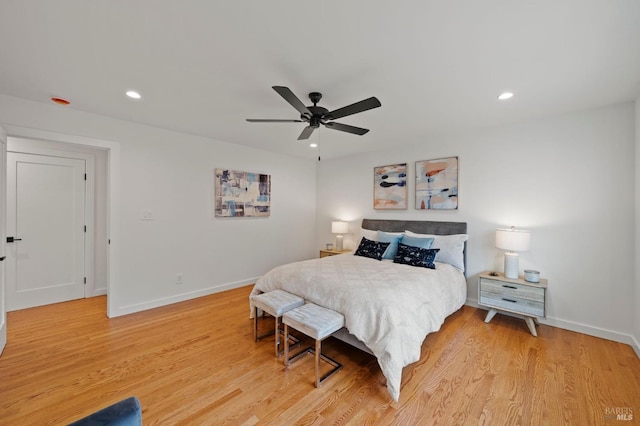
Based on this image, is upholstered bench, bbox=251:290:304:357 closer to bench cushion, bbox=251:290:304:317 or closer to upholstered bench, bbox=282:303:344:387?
bench cushion, bbox=251:290:304:317

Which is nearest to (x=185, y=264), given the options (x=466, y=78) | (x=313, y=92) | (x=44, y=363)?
(x=44, y=363)

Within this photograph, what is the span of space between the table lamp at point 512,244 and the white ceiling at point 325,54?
1344 mm

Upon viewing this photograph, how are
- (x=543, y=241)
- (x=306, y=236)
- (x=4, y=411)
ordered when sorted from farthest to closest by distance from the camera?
(x=306, y=236) < (x=543, y=241) < (x=4, y=411)

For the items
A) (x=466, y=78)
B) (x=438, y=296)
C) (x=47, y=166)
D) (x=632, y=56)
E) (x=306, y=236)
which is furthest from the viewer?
(x=306, y=236)

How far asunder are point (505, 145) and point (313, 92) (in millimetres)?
2590

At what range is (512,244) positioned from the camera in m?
2.93

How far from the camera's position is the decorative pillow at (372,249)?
366 cm

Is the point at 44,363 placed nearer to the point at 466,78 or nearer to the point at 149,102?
the point at 149,102

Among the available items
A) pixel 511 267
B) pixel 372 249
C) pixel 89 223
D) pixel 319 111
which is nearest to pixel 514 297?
pixel 511 267

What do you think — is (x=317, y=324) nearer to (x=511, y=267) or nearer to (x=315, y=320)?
(x=315, y=320)

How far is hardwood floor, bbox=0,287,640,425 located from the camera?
170cm

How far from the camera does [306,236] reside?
18.0 feet

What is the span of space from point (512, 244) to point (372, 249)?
1624 mm

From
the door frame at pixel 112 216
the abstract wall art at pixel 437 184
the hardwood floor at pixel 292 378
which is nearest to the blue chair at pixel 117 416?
the hardwood floor at pixel 292 378
